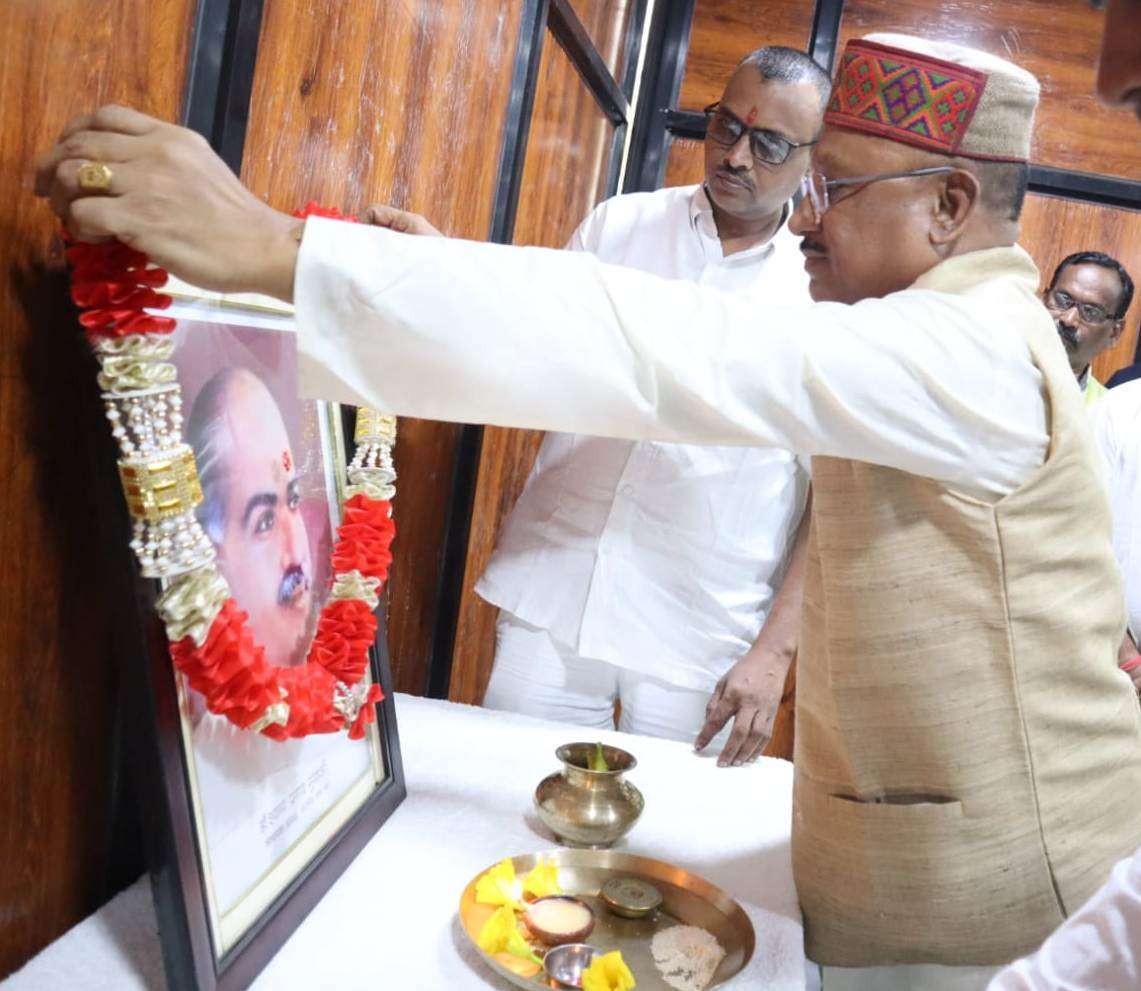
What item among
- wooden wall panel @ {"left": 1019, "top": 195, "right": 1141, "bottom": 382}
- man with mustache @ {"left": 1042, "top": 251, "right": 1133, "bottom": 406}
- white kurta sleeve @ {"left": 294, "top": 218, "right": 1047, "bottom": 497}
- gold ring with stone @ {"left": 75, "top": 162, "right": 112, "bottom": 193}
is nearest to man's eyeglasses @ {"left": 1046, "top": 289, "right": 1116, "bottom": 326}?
man with mustache @ {"left": 1042, "top": 251, "right": 1133, "bottom": 406}

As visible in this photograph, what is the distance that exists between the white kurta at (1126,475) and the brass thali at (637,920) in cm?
216

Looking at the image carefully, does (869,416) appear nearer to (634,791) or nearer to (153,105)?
(634,791)

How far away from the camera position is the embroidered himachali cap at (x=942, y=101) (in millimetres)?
1198

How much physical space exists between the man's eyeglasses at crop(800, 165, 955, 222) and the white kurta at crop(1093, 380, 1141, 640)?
6.45 ft

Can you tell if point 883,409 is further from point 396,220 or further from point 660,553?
point 660,553

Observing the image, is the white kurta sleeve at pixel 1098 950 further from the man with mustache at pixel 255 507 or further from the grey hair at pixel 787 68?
the grey hair at pixel 787 68

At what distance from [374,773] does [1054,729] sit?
2.53 ft

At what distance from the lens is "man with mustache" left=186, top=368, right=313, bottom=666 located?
93 cm

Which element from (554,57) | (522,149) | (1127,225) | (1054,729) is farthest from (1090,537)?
(1127,225)

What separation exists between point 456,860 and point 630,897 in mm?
200

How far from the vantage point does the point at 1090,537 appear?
3.84ft

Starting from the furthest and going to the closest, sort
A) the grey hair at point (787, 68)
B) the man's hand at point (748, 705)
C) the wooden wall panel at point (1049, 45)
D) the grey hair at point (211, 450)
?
the wooden wall panel at point (1049, 45), the grey hair at point (787, 68), the man's hand at point (748, 705), the grey hair at point (211, 450)

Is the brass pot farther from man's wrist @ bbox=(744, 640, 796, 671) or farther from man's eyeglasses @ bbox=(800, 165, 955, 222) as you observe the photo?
man's eyeglasses @ bbox=(800, 165, 955, 222)

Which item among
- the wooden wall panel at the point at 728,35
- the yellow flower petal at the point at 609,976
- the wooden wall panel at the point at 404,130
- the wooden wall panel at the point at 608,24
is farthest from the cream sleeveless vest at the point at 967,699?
the wooden wall panel at the point at 728,35
